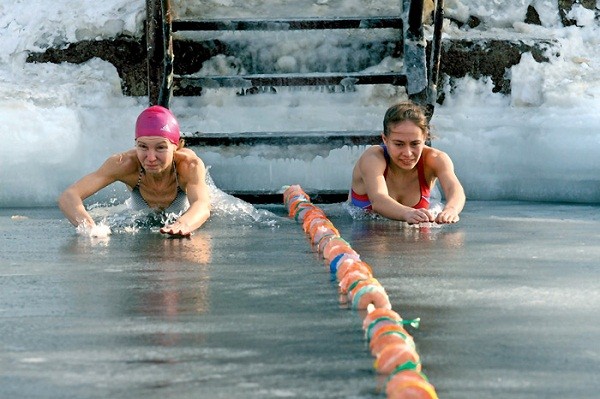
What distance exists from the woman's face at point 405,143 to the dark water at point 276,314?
745 millimetres

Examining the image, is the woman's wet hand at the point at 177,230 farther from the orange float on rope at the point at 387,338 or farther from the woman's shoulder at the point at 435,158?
the orange float on rope at the point at 387,338

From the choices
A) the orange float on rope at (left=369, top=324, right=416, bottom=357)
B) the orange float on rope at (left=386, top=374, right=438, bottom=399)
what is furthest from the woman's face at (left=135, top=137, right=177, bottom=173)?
the orange float on rope at (left=386, top=374, right=438, bottom=399)

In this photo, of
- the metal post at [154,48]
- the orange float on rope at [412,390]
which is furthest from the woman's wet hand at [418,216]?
the orange float on rope at [412,390]

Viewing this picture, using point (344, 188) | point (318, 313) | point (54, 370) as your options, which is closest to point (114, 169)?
point (344, 188)

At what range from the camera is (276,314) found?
3977 mm

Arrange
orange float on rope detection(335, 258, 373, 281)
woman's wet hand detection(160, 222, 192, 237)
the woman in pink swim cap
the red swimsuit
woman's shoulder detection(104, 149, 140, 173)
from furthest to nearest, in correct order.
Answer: the red swimsuit
woman's shoulder detection(104, 149, 140, 173)
the woman in pink swim cap
woman's wet hand detection(160, 222, 192, 237)
orange float on rope detection(335, 258, 373, 281)

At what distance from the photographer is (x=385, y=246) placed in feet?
19.5

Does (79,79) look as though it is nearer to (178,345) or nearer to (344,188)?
(344,188)

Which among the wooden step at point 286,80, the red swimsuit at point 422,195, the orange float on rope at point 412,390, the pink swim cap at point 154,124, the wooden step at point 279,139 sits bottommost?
the red swimsuit at point 422,195

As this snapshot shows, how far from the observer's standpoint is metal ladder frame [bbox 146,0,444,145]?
8.00 m

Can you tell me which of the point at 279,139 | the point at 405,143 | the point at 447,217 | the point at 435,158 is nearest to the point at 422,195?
the point at 435,158

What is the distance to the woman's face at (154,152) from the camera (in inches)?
271

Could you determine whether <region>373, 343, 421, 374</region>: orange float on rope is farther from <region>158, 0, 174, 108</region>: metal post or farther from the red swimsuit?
<region>158, 0, 174, 108</region>: metal post

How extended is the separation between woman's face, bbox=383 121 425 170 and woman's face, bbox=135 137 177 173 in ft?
4.38
